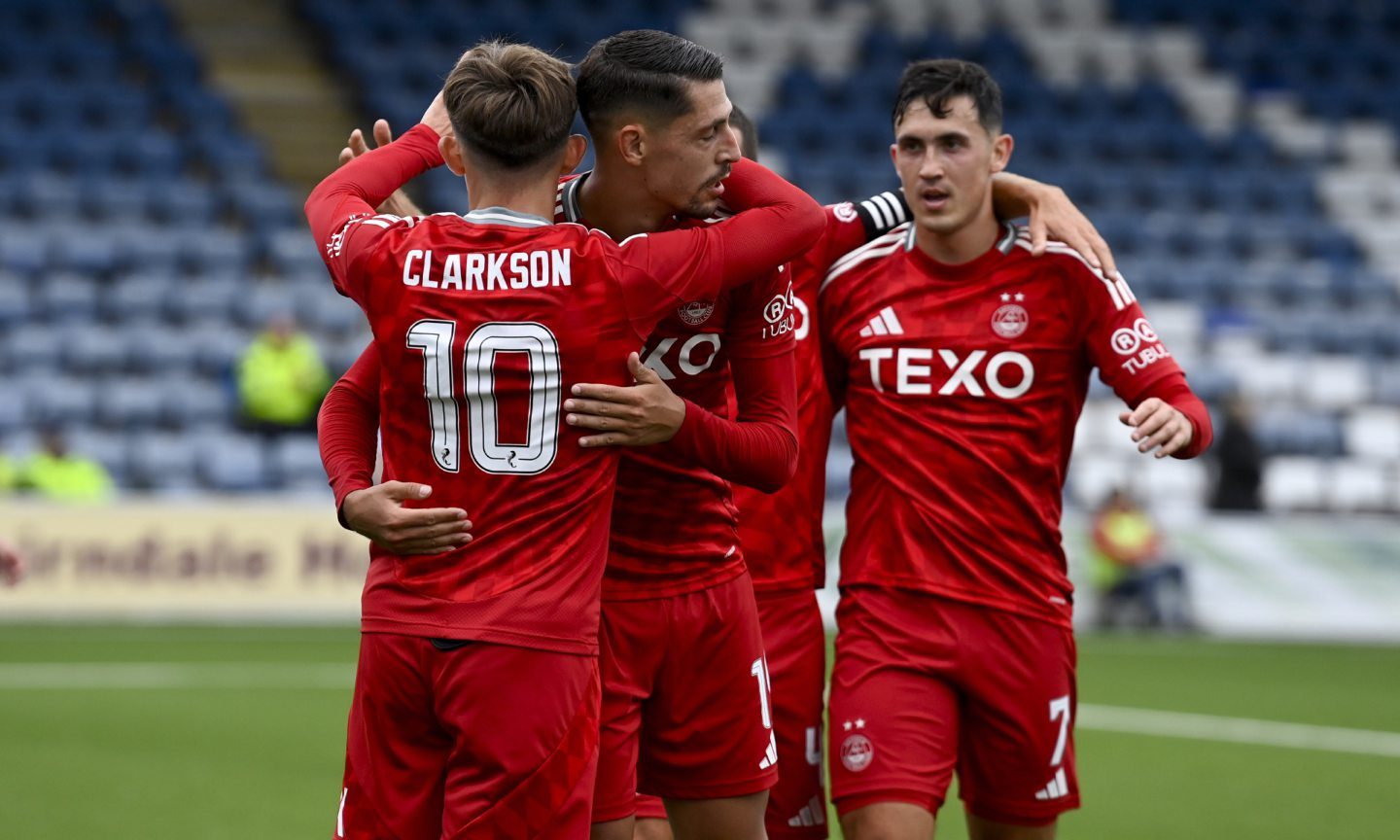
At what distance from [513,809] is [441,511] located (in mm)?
554

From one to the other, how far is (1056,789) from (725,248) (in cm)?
193

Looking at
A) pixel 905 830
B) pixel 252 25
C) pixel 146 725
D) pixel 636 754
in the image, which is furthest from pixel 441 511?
pixel 252 25

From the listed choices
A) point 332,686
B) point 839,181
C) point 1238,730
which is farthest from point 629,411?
point 839,181

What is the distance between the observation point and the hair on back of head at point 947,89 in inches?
191

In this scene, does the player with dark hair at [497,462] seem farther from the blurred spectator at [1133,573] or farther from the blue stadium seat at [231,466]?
the blue stadium seat at [231,466]

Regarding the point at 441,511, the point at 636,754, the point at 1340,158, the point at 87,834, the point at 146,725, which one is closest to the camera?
the point at 441,511

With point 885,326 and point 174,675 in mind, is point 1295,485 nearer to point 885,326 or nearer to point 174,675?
point 174,675

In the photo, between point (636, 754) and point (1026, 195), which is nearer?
point (636, 754)

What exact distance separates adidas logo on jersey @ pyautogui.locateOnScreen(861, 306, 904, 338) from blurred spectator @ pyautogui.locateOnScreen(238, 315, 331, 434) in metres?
10.9

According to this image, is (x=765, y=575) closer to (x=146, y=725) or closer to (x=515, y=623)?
(x=515, y=623)

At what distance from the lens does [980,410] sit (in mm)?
4730

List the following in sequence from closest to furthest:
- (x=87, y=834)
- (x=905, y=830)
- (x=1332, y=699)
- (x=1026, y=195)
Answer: (x=905, y=830), (x=1026, y=195), (x=87, y=834), (x=1332, y=699)

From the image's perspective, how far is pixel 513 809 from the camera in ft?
10.9

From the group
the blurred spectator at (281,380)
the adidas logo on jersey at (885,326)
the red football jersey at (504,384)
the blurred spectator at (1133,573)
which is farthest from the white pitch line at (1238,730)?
the blurred spectator at (281,380)
